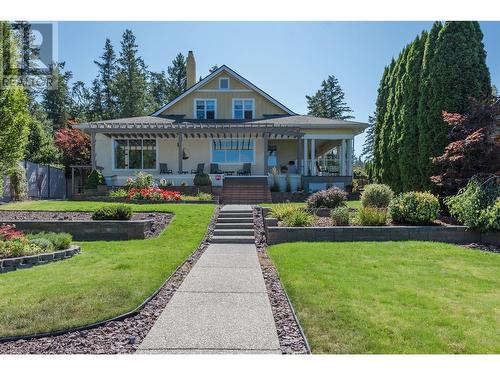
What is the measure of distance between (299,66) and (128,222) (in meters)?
8.64

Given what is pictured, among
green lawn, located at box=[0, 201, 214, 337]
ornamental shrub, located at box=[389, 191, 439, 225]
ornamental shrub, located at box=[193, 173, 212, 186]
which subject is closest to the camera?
green lawn, located at box=[0, 201, 214, 337]

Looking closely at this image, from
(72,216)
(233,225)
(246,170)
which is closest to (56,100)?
(246,170)

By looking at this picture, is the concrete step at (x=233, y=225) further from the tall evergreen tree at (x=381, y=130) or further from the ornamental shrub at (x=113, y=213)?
the tall evergreen tree at (x=381, y=130)

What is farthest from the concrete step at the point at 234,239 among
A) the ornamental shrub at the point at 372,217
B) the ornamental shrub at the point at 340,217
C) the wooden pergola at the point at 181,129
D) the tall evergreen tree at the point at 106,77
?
the tall evergreen tree at the point at 106,77

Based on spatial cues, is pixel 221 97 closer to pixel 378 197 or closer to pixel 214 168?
pixel 214 168

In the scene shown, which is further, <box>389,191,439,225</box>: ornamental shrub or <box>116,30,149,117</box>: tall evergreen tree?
<box>116,30,149,117</box>: tall evergreen tree

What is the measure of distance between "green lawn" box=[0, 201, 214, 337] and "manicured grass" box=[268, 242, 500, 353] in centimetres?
228

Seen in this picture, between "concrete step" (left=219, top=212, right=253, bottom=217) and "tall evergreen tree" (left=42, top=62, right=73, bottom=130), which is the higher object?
"tall evergreen tree" (left=42, top=62, right=73, bottom=130)

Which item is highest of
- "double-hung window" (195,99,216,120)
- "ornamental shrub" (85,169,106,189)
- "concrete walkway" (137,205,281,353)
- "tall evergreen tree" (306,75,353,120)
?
"tall evergreen tree" (306,75,353,120)

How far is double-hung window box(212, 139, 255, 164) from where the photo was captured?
76.4 feet

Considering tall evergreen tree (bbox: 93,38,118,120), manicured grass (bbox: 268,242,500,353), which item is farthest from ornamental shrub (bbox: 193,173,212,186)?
tall evergreen tree (bbox: 93,38,118,120)

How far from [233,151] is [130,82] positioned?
27.5m

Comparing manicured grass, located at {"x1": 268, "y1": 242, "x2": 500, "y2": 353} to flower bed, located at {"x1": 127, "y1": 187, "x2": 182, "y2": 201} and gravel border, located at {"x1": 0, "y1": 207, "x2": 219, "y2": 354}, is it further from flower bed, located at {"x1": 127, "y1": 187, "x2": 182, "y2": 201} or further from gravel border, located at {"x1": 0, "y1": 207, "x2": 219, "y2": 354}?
flower bed, located at {"x1": 127, "y1": 187, "x2": 182, "y2": 201}

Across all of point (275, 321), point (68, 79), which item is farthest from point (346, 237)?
point (68, 79)
